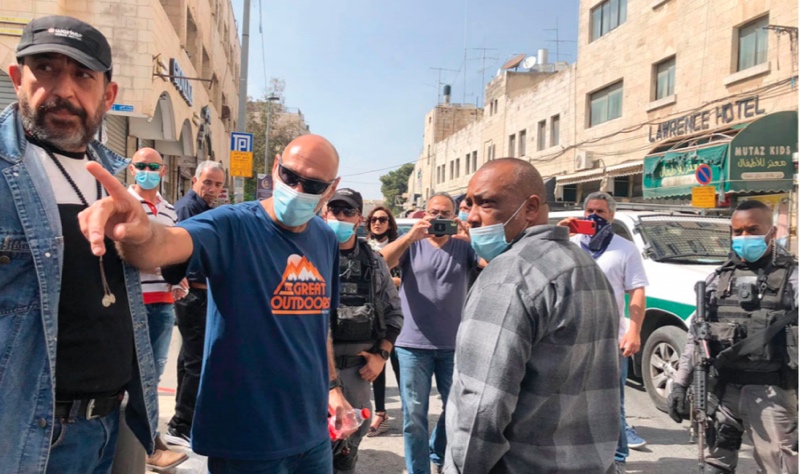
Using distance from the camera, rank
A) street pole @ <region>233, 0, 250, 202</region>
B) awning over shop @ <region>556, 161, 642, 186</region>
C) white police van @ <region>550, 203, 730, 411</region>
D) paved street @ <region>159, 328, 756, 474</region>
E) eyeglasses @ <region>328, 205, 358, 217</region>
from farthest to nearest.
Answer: awning over shop @ <region>556, 161, 642, 186</region>
street pole @ <region>233, 0, 250, 202</region>
white police van @ <region>550, 203, 730, 411</region>
paved street @ <region>159, 328, 756, 474</region>
eyeglasses @ <region>328, 205, 358, 217</region>

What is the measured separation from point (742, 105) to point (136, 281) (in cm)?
1418

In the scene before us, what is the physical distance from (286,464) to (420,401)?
5.42ft

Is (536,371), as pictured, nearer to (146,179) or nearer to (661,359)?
(146,179)

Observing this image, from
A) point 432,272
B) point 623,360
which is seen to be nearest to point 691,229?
point 623,360

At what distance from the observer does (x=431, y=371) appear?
12.6 feet

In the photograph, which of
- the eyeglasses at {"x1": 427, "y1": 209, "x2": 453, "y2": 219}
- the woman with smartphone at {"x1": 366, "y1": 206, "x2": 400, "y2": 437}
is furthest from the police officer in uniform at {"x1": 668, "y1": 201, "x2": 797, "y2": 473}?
the woman with smartphone at {"x1": 366, "y1": 206, "x2": 400, "y2": 437}

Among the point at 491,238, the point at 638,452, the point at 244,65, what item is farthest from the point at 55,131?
the point at 244,65

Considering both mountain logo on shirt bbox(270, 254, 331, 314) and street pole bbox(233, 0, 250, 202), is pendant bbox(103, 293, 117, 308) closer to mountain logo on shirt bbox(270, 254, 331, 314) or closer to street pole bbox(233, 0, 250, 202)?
mountain logo on shirt bbox(270, 254, 331, 314)

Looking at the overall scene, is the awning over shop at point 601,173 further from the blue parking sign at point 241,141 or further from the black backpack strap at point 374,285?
the black backpack strap at point 374,285

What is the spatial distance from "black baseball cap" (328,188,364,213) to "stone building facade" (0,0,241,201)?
4.05 m

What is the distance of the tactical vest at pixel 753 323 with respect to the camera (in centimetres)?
329

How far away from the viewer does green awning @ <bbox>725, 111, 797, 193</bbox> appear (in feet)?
36.6

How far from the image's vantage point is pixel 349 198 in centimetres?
385

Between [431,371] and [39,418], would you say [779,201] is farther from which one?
[39,418]
